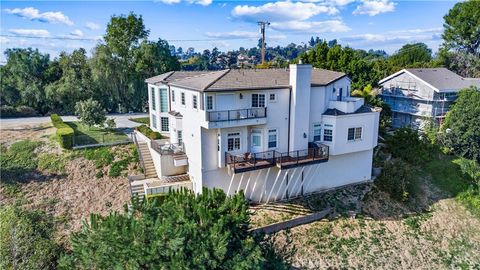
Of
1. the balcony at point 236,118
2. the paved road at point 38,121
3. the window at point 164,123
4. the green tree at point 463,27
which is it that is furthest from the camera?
the green tree at point 463,27

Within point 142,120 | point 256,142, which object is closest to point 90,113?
point 142,120

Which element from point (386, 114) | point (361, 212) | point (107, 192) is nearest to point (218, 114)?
point (107, 192)

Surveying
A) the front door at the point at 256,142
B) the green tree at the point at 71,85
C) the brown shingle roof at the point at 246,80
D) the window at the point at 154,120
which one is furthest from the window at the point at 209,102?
the green tree at the point at 71,85

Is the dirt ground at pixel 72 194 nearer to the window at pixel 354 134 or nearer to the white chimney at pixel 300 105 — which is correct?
the white chimney at pixel 300 105

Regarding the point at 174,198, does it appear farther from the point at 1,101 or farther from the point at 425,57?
the point at 425,57

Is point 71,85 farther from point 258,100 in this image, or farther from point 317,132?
point 317,132

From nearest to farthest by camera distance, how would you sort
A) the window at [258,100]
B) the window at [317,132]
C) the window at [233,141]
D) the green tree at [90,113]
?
the window at [233,141]
the window at [258,100]
the window at [317,132]
the green tree at [90,113]
